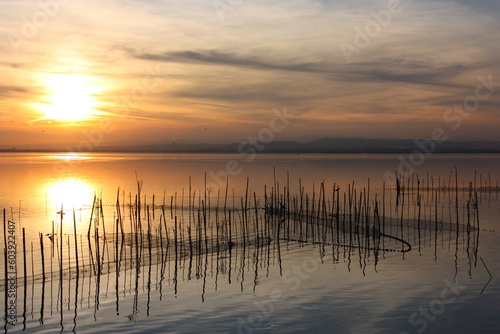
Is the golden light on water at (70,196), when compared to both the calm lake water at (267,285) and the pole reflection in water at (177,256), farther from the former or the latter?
the calm lake water at (267,285)

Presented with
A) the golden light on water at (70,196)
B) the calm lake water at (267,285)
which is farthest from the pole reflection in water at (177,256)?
the golden light on water at (70,196)

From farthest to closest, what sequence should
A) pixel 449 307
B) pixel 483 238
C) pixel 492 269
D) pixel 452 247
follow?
pixel 483 238
pixel 452 247
pixel 492 269
pixel 449 307

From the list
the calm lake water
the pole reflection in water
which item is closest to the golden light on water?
the pole reflection in water

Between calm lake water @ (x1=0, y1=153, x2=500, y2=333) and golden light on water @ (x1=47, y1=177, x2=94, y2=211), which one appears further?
golden light on water @ (x1=47, y1=177, x2=94, y2=211)

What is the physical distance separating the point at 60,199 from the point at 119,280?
1714 cm

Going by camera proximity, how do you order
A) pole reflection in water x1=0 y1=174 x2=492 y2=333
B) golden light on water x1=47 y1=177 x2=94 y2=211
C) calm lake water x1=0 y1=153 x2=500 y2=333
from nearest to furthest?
calm lake water x1=0 y1=153 x2=500 y2=333 → pole reflection in water x1=0 y1=174 x2=492 y2=333 → golden light on water x1=47 y1=177 x2=94 y2=211

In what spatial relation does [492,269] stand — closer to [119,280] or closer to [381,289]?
[381,289]

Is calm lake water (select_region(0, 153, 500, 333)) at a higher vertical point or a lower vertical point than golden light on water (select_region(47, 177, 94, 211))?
lower

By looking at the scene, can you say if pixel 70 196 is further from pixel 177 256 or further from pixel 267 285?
pixel 267 285

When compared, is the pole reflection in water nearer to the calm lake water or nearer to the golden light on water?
the calm lake water

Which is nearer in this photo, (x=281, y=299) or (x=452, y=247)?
(x=281, y=299)

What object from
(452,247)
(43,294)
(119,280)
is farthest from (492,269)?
(43,294)

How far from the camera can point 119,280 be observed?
971cm

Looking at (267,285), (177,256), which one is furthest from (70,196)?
(267,285)
